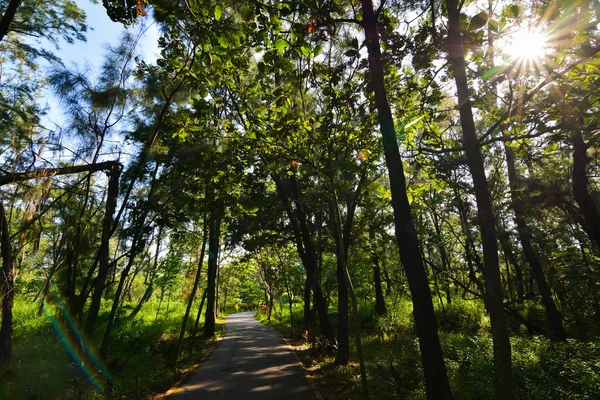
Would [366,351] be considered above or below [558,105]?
below

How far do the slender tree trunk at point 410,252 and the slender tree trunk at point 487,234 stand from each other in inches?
24.1

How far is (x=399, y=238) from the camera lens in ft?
14.0

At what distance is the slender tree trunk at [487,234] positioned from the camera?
3467 mm

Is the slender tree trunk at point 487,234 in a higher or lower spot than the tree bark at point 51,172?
lower

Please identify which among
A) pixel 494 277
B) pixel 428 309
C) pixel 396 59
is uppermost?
pixel 396 59

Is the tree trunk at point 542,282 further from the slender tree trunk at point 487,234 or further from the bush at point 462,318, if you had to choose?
the slender tree trunk at point 487,234

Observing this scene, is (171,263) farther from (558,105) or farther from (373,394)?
(558,105)

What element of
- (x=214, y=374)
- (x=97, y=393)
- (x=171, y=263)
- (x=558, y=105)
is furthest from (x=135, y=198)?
(x=171, y=263)

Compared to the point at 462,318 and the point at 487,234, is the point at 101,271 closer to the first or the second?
the point at 487,234

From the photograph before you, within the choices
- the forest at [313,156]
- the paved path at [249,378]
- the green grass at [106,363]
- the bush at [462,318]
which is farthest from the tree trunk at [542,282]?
the green grass at [106,363]

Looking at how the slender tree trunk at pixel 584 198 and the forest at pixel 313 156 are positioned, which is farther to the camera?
the slender tree trunk at pixel 584 198

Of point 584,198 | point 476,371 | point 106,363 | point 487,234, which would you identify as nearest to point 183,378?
point 106,363

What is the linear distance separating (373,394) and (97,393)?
5796 mm

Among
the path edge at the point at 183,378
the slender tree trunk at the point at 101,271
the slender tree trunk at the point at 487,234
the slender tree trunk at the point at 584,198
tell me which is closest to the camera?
the slender tree trunk at the point at 487,234
